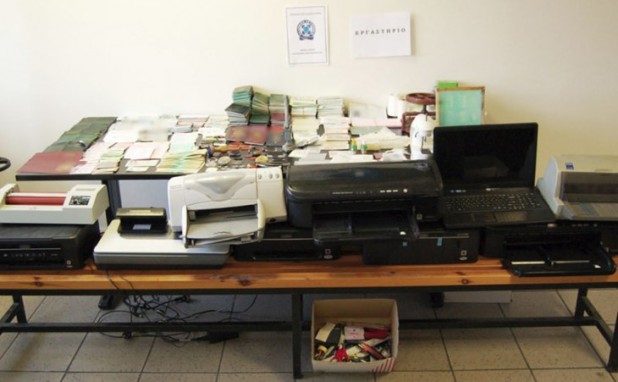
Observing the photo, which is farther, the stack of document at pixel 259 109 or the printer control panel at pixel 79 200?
the stack of document at pixel 259 109

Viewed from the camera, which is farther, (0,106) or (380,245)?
(0,106)

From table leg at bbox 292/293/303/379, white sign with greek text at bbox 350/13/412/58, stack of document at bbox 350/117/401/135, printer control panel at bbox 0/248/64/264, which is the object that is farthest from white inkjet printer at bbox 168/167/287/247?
white sign with greek text at bbox 350/13/412/58

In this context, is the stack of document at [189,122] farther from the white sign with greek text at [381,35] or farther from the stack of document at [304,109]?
the white sign with greek text at [381,35]

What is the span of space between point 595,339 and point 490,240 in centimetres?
85

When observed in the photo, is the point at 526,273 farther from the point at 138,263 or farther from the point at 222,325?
the point at 138,263

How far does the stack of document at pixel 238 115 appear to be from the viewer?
2.98 m

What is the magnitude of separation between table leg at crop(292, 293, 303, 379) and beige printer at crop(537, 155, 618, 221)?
1.06 meters

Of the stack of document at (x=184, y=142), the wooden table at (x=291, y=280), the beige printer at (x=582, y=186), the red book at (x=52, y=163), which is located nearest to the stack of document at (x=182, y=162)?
the stack of document at (x=184, y=142)

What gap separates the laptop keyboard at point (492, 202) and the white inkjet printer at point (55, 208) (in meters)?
1.38

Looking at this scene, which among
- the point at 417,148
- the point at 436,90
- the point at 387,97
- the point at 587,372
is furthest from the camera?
the point at 387,97

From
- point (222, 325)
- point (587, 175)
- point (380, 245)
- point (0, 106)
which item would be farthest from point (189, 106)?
point (587, 175)

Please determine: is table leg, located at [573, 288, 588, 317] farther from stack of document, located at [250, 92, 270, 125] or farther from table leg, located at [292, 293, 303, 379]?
stack of document, located at [250, 92, 270, 125]

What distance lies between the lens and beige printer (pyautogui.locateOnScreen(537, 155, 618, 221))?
2195 millimetres

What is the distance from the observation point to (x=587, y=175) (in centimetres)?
220
